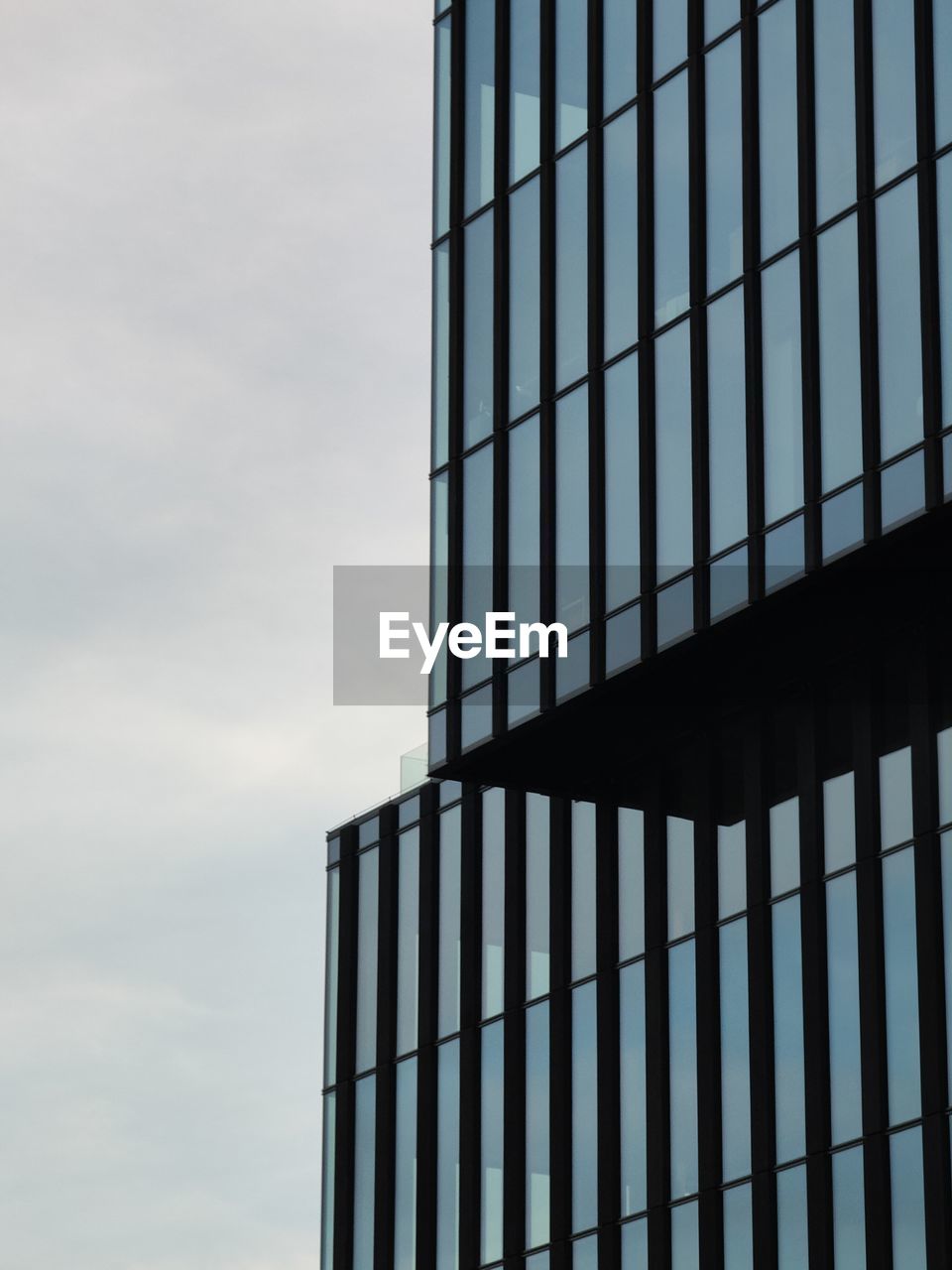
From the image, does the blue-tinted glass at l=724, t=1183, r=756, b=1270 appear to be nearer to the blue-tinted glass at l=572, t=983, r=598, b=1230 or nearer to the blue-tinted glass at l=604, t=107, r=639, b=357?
the blue-tinted glass at l=572, t=983, r=598, b=1230

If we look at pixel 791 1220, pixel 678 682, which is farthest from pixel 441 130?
pixel 791 1220

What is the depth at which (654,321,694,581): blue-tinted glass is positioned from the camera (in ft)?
129

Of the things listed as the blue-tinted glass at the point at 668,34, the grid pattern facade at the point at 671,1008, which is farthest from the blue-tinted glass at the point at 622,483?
the blue-tinted glass at the point at 668,34

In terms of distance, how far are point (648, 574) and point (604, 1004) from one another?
730 centimetres

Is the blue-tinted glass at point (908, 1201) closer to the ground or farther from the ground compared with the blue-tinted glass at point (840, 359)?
closer to the ground

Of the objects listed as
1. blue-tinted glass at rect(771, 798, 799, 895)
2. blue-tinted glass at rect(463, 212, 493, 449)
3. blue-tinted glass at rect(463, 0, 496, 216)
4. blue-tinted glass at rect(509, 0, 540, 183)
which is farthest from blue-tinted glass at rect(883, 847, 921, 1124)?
blue-tinted glass at rect(463, 0, 496, 216)

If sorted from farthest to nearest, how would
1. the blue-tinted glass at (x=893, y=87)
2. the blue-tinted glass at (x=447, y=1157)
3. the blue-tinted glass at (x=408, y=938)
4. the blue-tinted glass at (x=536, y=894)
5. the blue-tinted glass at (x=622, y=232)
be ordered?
the blue-tinted glass at (x=408, y=938)
the blue-tinted glass at (x=447, y=1157)
the blue-tinted glass at (x=536, y=894)
the blue-tinted glass at (x=622, y=232)
the blue-tinted glass at (x=893, y=87)

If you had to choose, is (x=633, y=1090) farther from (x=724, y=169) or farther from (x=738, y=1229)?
(x=724, y=169)

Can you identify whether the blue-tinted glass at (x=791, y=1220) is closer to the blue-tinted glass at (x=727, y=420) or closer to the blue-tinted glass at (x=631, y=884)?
the blue-tinted glass at (x=631, y=884)

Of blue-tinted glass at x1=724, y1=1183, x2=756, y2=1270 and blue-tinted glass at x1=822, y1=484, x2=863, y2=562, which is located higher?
blue-tinted glass at x1=822, y1=484, x2=863, y2=562

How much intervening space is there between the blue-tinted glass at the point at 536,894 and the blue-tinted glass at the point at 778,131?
37.3 feet

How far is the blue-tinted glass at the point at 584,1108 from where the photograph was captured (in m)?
41.6

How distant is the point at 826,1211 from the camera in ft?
118

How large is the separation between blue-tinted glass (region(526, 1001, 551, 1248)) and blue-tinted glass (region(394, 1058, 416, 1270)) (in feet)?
11.4
